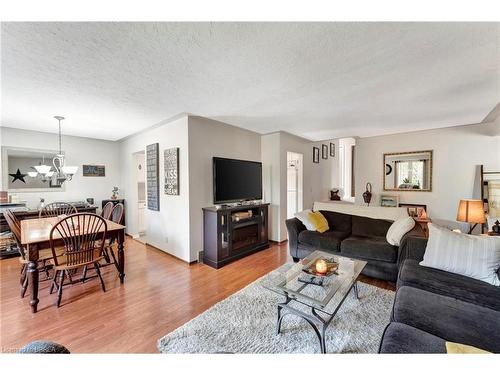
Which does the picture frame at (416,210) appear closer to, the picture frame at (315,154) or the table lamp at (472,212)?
the table lamp at (472,212)

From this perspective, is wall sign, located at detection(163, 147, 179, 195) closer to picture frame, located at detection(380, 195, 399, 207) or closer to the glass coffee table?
the glass coffee table

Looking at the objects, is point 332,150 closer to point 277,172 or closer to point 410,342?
point 277,172

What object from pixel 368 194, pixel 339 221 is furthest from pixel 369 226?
pixel 368 194

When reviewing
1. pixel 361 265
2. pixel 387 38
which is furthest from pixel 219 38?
pixel 361 265

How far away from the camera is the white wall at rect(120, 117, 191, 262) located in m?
3.26

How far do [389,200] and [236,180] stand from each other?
3.31 metres

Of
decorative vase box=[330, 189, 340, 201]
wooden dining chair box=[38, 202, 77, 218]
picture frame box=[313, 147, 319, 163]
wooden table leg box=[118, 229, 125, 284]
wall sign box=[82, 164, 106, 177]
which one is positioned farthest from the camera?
decorative vase box=[330, 189, 340, 201]

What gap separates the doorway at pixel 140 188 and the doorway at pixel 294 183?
3.27m

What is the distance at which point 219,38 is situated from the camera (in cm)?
141

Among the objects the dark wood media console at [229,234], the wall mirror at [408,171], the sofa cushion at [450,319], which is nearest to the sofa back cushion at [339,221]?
the dark wood media console at [229,234]

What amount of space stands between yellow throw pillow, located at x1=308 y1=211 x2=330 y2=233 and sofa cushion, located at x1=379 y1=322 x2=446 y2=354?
2.12m

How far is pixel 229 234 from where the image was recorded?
3352 mm

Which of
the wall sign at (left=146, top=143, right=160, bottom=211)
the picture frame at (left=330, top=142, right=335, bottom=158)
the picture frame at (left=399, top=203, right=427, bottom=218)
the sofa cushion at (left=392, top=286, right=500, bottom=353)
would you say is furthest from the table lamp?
the wall sign at (left=146, top=143, right=160, bottom=211)
